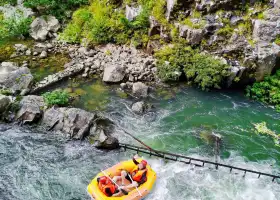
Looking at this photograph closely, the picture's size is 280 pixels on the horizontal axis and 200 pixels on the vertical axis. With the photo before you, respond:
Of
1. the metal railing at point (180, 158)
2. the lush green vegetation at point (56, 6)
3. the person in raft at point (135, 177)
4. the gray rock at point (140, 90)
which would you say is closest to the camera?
the person in raft at point (135, 177)

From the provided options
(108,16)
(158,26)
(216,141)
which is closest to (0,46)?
(108,16)

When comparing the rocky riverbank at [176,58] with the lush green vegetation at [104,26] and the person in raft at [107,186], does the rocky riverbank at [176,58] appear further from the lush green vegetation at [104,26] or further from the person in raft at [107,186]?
the person in raft at [107,186]

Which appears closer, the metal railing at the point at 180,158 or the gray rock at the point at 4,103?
the metal railing at the point at 180,158

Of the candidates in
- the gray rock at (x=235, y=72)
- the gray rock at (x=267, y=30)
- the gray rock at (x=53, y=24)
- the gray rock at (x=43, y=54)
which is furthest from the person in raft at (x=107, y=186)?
the gray rock at (x=53, y=24)

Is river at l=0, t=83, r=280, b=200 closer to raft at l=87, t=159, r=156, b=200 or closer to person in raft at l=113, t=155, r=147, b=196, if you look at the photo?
raft at l=87, t=159, r=156, b=200

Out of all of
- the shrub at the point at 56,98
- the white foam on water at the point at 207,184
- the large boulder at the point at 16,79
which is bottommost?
the white foam on water at the point at 207,184

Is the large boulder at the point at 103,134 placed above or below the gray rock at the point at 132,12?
below
